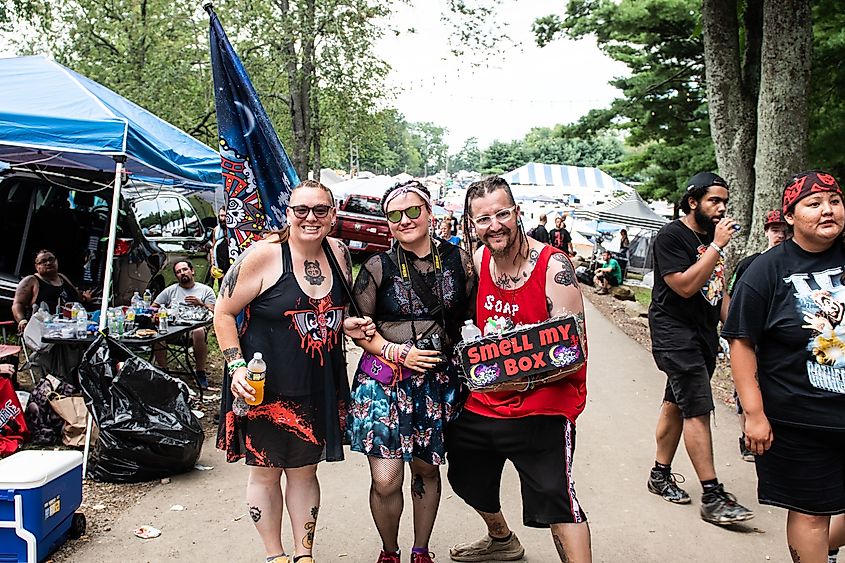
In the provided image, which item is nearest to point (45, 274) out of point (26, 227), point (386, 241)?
point (26, 227)

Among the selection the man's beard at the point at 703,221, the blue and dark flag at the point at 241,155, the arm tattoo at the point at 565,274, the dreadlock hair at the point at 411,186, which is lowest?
the arm tattoo at the point at 565,274

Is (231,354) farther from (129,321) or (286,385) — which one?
(129,321)

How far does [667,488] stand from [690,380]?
2.77 ft

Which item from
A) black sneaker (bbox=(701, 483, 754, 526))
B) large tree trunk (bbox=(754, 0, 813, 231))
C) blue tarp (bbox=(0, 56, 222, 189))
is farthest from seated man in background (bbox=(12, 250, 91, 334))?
large tree trunk (bbox=(754, 0, 813, 231))

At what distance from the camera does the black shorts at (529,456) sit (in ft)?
9.88

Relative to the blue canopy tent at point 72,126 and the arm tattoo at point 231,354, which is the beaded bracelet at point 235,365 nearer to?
the arm tattoo at point 231,354

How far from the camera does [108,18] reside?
18641 mm

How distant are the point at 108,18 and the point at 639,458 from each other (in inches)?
721

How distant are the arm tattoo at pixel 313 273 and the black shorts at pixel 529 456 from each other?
3.10ft

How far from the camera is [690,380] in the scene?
14.3 ft

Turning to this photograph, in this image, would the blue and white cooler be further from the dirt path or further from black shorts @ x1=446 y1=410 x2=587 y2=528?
black shorts @ x1=446 y1=410 x2=587 y2=528

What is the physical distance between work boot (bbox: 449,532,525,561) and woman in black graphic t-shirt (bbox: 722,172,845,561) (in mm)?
1323

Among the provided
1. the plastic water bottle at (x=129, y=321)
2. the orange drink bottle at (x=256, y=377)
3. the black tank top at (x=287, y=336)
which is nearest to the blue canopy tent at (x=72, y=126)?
the plastic water bottle at (x=129, y=321)

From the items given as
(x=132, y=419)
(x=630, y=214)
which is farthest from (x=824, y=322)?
(x=630, y=214)
